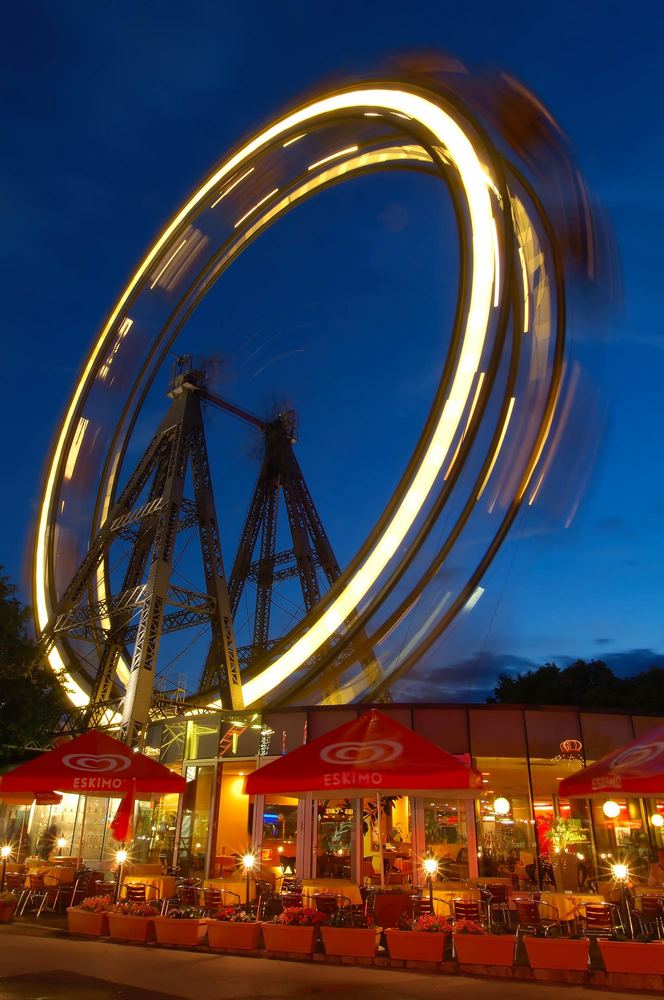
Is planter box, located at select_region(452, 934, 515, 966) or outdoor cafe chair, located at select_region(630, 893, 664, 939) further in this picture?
outdoor cafe chair, located at select_region(630, 893, 664, 939)

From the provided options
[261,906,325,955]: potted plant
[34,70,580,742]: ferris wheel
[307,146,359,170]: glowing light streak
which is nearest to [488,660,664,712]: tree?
[34,70,580,742]: ferris wheel

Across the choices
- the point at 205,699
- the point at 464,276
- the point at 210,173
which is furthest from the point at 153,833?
the point at 210,173

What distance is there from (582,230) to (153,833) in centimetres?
1849

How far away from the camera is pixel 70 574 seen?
30.5m

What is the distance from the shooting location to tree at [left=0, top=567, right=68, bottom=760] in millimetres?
25109

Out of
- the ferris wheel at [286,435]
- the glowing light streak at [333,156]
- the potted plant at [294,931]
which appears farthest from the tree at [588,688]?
the potted plant at [294,931]

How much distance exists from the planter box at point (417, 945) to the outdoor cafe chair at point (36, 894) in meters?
8.60

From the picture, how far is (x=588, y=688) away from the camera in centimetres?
5816

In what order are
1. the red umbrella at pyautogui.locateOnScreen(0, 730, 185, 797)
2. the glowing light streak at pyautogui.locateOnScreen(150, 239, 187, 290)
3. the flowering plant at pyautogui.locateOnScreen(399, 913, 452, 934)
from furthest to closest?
the glowing light streak at pyautogui.locateOnScreen(150, 239, 187, 290)
the red umbrella at pyautogui.locateOnScreen(0, 730, 185, 797)
the flowering plant at pyautogui.locateOnScreen(399, 913, 452, 934)

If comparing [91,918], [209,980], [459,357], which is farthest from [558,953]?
[459,357]

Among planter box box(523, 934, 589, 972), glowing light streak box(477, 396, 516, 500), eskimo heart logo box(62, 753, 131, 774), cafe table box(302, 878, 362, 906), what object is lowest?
planter box box(523, 934, 589, 972)

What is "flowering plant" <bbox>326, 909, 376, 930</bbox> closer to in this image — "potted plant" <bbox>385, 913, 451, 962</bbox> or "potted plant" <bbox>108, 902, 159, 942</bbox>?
"potted plant" <bbox>385, 913, 451, 962</bbox>

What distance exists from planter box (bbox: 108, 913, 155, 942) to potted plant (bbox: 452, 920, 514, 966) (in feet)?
16.2

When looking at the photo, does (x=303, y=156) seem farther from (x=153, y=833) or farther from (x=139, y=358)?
(x=153, y=833)
